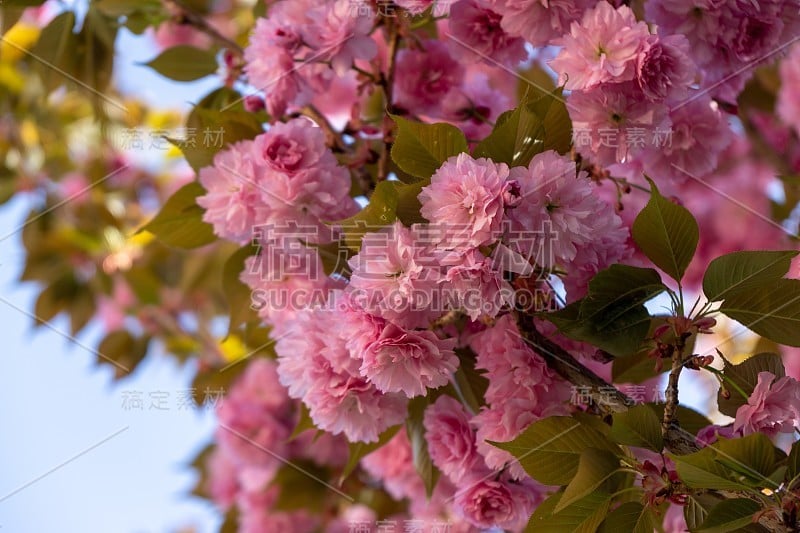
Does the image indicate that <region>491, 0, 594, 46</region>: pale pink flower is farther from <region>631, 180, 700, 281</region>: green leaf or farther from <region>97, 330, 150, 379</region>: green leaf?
<region>97, 330, 150, 379</region>: green leaf

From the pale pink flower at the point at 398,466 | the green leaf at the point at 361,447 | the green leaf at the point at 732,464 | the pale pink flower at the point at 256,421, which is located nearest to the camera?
the green leaf at the point at 732,464

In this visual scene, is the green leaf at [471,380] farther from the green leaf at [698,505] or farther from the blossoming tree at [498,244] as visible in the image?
the green leaf at [698,505]

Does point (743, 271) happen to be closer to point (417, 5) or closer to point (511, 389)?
point (511, 389)

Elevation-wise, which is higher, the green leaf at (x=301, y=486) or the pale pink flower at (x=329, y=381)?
the pale pink flower at (x=329, y=381)

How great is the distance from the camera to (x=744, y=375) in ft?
2.35

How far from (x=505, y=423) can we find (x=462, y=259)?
194mm

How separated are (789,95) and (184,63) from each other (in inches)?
40.8

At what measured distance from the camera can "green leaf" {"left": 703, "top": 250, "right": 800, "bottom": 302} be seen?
2.15ft

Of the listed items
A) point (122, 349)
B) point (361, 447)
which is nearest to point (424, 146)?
point (361, 447)

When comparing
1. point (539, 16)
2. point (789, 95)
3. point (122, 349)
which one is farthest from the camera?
point (122, 349)

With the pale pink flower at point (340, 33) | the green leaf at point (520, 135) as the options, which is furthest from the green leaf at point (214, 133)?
the green leaf at point (520, 135)

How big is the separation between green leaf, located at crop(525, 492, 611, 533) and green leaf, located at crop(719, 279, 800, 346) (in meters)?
0.19

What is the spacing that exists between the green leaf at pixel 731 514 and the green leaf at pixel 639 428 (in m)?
0.06

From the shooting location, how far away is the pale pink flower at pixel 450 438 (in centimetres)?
83
